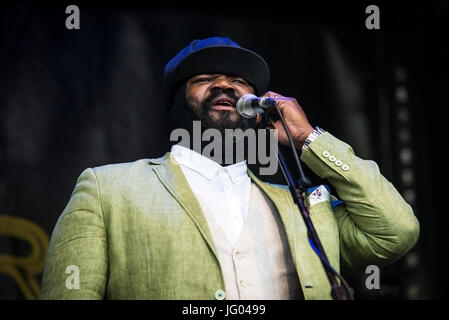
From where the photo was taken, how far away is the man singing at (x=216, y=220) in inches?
63.3

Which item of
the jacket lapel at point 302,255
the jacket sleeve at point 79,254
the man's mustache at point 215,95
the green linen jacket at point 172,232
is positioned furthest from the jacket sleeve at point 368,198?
the jacket sleeve at point 79,254

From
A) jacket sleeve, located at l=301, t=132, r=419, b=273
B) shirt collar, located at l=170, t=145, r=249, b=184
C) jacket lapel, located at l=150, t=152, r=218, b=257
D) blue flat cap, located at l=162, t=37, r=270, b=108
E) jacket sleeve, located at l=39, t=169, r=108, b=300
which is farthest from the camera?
blue flat cap, located at l=162, t=37, r=270, b=108

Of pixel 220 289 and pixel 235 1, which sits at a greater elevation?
pixel 235 1

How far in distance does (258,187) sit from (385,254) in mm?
613

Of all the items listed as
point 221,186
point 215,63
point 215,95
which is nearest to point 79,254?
point 221,186

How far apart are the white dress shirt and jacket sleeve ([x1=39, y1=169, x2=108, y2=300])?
1.44ft

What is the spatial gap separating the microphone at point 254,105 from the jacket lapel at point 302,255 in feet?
1.30

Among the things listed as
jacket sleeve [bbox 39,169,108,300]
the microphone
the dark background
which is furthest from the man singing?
the dark background

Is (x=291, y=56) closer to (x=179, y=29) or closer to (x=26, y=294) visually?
(x=179, y=29)

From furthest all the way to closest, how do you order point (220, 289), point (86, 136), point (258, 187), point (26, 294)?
1. point (86, 136)
2. point (26, 294)
3. point (258, 187)
4. point (220, 289)

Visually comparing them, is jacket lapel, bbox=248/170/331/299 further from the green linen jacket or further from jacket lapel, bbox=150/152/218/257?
jacket lapel, bbox=150/152/218/257

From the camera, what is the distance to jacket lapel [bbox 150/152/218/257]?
5.48 feet
